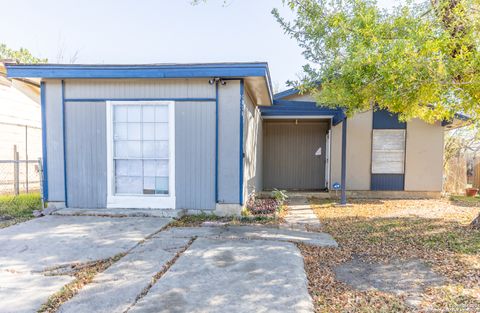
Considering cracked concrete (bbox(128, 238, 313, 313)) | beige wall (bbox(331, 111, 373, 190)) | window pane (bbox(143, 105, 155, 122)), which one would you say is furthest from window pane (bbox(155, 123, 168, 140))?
beige wall (bbox(331, 111, 373, 190))

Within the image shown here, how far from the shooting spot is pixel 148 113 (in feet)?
19.7

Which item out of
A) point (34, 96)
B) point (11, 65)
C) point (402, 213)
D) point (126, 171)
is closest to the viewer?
point (11, 65)

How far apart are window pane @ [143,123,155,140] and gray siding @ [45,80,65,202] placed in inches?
66.5

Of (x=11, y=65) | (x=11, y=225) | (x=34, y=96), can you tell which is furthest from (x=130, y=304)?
(x=34, y=96)

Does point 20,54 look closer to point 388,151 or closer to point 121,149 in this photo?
point 121,149

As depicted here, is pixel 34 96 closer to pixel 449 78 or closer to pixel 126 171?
pixel 126 171

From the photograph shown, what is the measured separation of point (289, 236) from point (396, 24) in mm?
3590

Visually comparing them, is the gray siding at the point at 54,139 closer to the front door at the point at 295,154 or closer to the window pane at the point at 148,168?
the window pane at the point at 148,168

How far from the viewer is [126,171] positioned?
20.0ft

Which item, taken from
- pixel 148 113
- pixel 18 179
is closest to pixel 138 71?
pixel 148 113

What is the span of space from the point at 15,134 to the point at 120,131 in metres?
6.13

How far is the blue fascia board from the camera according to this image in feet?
18.1

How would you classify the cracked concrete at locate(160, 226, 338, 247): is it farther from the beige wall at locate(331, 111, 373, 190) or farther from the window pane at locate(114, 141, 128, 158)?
the beige wall at locate(331, 111, 373, 190)

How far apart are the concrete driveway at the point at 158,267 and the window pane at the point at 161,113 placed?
6.65 feet
